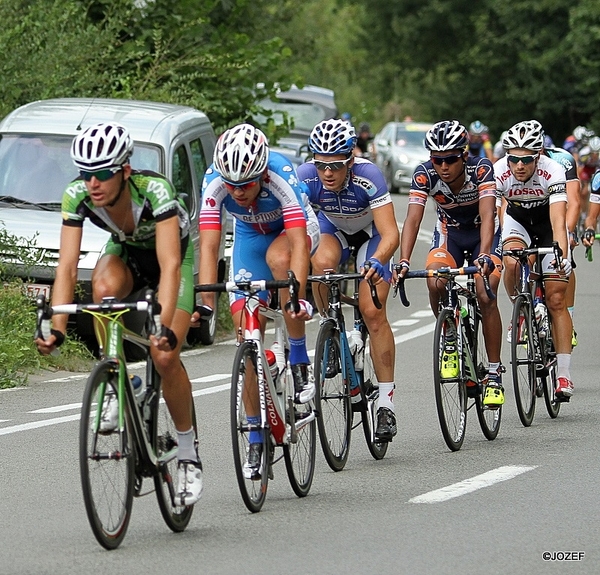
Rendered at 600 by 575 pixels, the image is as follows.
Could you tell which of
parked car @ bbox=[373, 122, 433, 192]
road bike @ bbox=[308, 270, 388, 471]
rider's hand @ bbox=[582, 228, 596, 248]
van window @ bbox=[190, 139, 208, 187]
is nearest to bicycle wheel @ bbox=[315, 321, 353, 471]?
road bike @ bbox=[308, 270, 388, 471]

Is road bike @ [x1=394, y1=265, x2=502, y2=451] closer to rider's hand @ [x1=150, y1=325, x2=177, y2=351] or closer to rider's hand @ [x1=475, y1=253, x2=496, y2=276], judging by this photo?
rider's hand @ [x1=475, y1=253, x2=496, y2=276]

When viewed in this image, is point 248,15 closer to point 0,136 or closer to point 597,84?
point 0,136

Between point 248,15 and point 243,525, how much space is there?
55.0ft

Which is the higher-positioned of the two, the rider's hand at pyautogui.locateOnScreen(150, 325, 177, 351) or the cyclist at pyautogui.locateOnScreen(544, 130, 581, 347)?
the cyclist at pyautogui.locateOnScreen(544, 130, 581, 347)

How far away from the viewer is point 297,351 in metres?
8.43

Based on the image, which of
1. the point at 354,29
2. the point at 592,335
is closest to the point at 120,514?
the point at 592,335

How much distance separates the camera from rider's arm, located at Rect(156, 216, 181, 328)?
22.6 feet

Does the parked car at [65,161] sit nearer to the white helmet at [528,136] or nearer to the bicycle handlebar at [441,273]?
the white helmet at [528,136]

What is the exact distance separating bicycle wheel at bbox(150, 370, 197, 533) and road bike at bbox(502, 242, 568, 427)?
12.6ft

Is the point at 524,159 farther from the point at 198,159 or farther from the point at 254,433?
the point at 198,159

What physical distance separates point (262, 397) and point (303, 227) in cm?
93

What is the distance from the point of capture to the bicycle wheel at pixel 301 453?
26.7 feet

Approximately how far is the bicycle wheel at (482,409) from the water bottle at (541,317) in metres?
0.91

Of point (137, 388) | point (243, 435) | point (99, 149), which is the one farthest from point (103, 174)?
point (243, 435)
